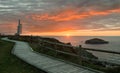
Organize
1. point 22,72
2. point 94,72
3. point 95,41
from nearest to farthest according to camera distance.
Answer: point 94,72 < point 22,72 < point 95,41

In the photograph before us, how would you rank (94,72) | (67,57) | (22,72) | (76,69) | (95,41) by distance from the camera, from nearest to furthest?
(94,72)
(76,69)
(22,72)
(67,57)
(95,41)

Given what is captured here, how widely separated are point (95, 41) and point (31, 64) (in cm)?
18275

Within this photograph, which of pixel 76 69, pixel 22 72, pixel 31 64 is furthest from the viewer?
pixel 31 64

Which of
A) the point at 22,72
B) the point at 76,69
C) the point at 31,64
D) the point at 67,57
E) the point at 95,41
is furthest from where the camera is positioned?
the point at 95,41

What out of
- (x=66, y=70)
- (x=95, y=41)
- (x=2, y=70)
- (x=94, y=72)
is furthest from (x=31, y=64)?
(x=95, y=41)

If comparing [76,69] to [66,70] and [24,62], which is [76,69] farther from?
[24,62]

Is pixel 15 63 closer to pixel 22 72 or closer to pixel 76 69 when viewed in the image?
pixel 22 72

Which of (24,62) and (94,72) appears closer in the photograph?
(94,72)

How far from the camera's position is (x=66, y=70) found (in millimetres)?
10211

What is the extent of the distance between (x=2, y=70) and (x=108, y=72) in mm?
7548

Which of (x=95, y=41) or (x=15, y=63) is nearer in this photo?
(x=15, y=63)

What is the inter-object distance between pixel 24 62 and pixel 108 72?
7.11 m

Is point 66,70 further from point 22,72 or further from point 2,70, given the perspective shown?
point 2,70

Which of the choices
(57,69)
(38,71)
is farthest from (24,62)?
(57,69)
